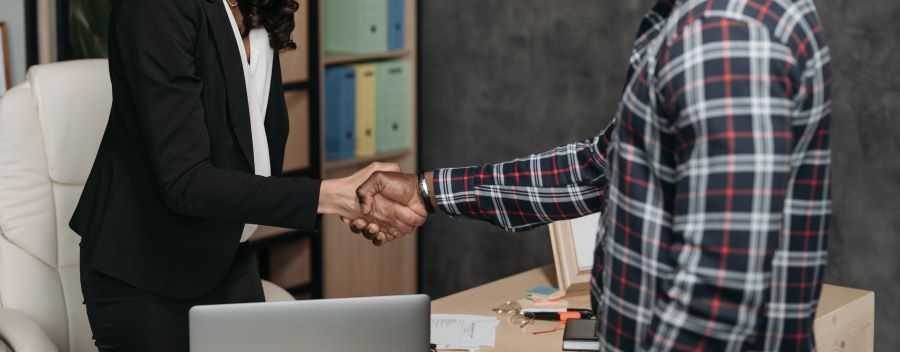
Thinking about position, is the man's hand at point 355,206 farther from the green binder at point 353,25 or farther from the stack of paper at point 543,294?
the green binder at point 353,25

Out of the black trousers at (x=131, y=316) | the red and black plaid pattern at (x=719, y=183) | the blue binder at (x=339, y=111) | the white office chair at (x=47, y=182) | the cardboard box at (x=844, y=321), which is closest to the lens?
the red and black plaid pattern at (x=719, y=183)

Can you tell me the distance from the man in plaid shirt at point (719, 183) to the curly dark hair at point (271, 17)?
982 millimetres

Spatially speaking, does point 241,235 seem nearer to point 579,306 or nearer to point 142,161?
point 142,161

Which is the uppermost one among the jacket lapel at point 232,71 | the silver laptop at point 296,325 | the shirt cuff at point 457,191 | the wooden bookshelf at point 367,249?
the jacket lapel at point 232,71

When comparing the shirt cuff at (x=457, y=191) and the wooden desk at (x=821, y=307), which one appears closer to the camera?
the shirt cuff at (x=457, y=191)

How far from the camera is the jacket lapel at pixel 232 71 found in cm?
200

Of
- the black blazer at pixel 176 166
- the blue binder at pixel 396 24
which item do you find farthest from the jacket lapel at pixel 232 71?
the blue binder at pixel 396 24

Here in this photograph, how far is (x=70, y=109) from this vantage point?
2393 millimetres

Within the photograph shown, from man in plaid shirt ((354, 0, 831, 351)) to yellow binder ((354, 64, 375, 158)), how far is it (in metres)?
2.40

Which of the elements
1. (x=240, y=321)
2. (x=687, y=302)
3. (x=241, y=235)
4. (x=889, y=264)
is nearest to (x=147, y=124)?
(x=241, y=235)

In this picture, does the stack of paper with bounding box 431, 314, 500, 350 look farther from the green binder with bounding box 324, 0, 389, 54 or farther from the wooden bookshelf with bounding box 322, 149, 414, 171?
the green binder with bounding box 324, 0, 389, 54

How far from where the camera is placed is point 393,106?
397 centimetres

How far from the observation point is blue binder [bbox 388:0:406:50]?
3.88 m

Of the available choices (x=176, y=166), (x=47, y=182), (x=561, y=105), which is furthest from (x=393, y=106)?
(x=176, y=166)
